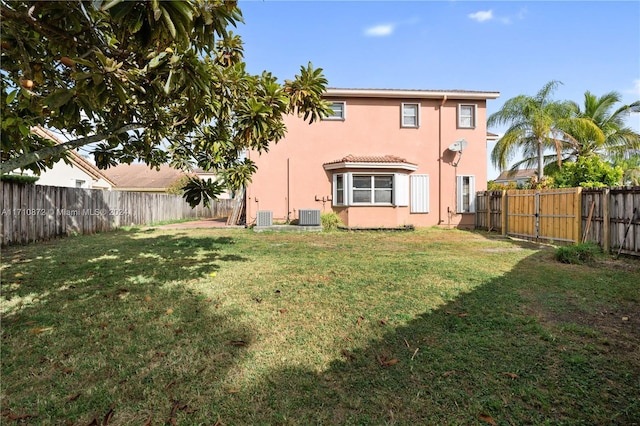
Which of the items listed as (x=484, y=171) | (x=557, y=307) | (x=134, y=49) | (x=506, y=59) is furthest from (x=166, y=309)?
(x=484, y=171)

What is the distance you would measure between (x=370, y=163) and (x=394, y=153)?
2.34 m

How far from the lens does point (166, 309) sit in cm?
419

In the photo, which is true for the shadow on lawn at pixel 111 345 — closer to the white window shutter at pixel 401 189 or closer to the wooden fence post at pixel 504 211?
the white window shutter at pixel 401 189

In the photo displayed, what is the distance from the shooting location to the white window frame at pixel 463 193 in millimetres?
15578

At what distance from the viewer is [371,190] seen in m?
14.6

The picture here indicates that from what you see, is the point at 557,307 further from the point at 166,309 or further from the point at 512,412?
the point at 166,309

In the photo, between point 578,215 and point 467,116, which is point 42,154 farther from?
point 467,116

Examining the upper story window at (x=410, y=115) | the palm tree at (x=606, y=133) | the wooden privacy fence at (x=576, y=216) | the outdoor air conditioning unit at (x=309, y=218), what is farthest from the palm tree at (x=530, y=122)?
the outdoor air conditioning unit at (x=309, y=218)

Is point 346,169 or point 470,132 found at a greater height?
point 470,132

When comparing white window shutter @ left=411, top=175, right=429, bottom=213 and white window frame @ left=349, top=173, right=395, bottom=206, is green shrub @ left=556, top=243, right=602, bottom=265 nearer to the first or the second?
white window frame @ left=349, top=173, right=395, bottom=206

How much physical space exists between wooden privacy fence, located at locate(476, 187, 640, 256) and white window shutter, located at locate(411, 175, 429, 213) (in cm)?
328

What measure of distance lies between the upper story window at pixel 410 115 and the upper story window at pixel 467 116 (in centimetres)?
219

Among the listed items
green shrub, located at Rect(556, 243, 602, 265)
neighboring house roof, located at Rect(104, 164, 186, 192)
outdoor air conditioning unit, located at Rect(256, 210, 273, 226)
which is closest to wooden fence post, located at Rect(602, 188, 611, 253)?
green shrub, located at Rect(556, 243, 602, 265)

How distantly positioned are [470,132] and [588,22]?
954 centimetres
